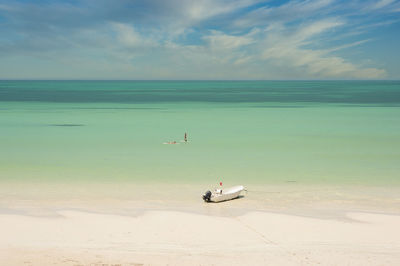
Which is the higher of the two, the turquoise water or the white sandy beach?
the turquoise water

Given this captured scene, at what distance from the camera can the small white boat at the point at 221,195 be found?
17.9m

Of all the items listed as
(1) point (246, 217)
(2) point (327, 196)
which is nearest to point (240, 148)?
(2) point (327, 196)

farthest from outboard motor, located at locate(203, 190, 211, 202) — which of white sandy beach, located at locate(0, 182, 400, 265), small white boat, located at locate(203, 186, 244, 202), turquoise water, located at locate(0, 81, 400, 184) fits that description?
turquoise water, located at locate(0, 81, 400, 184)

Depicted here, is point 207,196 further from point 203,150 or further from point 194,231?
point 203,150

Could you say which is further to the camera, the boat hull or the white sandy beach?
the boat hull

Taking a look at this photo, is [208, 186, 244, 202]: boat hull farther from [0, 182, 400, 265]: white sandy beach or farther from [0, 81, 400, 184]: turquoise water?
[0, 81, 400, 184]: turquoise water

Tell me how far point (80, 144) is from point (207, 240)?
24428 millimetres

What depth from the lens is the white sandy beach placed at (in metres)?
11.8

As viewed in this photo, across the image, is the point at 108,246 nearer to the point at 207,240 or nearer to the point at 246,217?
the point at 207,240

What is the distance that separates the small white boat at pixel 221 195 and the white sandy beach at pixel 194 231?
33cm

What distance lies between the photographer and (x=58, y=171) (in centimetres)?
2464

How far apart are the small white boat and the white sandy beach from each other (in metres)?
0.33

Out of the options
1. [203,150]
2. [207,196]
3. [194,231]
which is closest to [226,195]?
[207,196]

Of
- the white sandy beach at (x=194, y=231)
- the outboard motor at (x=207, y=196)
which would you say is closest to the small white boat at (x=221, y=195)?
the outboard motor at (x=207, y=196)
